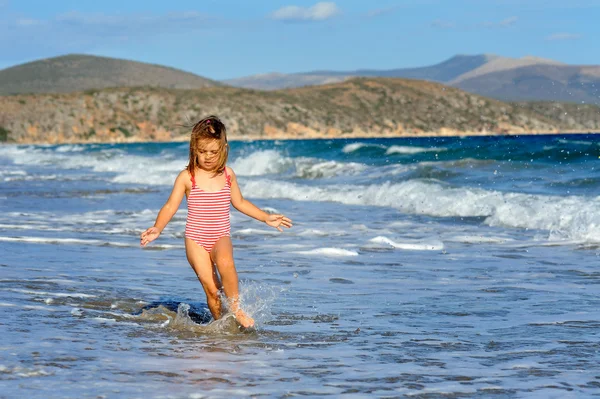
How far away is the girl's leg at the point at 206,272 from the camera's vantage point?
6.50m

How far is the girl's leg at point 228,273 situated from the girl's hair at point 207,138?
1.62 ft

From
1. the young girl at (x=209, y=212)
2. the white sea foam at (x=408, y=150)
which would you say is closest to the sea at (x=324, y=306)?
the young girl at (x=209, y=212)

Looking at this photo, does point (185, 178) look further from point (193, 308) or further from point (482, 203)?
point (482, 203)

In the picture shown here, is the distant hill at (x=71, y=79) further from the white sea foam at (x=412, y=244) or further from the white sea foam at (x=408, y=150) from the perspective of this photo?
the white sea foam at (x=412, y=244)

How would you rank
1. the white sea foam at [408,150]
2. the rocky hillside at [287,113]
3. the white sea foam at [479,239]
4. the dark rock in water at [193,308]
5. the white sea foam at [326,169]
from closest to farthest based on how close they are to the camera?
1. the dark rock in water at [193,308]
2. the white sea foam at [479,239]
3. the white sea foam at [326,169]
4. the white sea foam at [408,150]
5. the rocky hillside at [287,113]

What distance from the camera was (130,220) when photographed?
51.1 ft

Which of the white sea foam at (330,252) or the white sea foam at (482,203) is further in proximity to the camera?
the white sea foam at (482,203)

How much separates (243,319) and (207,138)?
1224 mm

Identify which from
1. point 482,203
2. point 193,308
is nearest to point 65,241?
point 193,308

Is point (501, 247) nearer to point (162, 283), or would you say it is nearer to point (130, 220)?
point (162, 283)

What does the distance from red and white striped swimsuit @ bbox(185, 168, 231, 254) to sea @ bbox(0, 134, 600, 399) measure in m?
0.61

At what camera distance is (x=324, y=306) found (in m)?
7.76

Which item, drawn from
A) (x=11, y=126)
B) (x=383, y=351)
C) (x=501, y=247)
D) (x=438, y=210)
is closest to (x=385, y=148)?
(x=438, y=210)

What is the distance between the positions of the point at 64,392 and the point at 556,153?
27.9m
